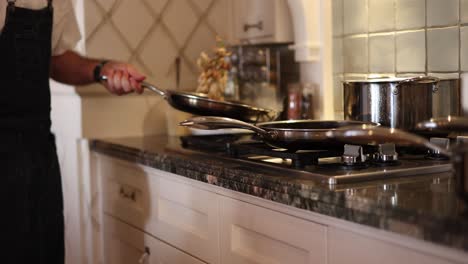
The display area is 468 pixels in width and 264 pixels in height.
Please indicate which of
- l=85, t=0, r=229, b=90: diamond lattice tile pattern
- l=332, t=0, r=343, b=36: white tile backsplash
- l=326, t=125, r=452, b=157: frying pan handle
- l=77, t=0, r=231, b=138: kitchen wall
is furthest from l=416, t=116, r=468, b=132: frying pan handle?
l=85, t=0, r=229, b=90: diamond lattice tile pattern

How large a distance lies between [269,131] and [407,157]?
0.93 ft

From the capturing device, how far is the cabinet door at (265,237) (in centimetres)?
103

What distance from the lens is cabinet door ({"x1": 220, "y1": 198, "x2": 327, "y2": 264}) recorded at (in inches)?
40.4

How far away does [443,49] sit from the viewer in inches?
56.4

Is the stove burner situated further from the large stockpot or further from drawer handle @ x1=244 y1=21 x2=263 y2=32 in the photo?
drawer handle @ x1=244 y1=21 x2=263 y2=32

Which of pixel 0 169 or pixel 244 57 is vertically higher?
pixel 244 57

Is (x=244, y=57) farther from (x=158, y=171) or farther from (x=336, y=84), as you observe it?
(x=158, y=171)

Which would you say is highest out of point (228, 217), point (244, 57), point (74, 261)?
point (244, 57)

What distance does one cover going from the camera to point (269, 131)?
118 centimetres

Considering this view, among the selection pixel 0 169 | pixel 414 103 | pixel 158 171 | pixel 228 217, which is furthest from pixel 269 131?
pixel 0 169

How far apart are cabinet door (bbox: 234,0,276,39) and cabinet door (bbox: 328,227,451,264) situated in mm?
1055

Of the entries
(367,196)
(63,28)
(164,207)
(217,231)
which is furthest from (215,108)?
(367,196)

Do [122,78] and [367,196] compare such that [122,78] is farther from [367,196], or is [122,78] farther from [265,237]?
[367,196]

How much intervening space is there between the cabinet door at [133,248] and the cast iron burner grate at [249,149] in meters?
0.25
